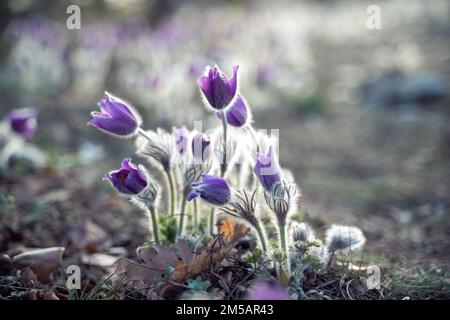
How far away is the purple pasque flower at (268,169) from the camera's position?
1.78m

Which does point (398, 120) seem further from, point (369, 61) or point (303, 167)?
point (369, 61)

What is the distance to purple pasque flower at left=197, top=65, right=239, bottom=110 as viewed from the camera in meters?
1.81

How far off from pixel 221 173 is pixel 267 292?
0.55 metres

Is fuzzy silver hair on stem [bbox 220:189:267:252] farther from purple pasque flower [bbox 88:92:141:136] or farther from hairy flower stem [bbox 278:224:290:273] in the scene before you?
purple pasque flower [bbox 88:92:141:136]

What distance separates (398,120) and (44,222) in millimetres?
3622

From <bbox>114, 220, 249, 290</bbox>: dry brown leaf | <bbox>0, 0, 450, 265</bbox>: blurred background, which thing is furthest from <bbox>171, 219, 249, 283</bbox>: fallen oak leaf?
<bbox>0, 0, 450, 265</bbox>: blurred background

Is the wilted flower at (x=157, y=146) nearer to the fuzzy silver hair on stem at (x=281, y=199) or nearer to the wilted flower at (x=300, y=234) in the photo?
the fuzzy silver hair on stem at (x=281, y=199)

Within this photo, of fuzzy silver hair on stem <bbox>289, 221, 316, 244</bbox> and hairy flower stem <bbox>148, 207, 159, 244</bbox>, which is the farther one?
hairy flower stem <bbox>148, 207, 159, 244</bbox>

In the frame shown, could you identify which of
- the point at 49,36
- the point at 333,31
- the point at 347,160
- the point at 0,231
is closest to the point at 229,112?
the point at 0,231

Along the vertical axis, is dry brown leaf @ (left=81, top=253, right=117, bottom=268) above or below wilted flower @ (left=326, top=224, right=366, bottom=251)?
below

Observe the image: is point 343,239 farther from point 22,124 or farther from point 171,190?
point 22,124

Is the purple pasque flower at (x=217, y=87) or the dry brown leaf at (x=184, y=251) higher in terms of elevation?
the purple pasque flower at (x=217, y=87)

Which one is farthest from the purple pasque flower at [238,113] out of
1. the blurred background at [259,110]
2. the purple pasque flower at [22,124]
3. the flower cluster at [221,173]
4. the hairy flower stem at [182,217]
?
the purple pasque flower at [22,124]

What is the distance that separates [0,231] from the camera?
266cm
